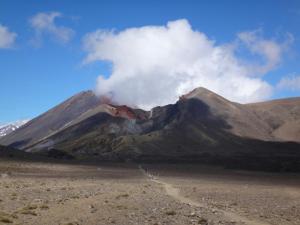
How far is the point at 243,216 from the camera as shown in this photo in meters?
28.9

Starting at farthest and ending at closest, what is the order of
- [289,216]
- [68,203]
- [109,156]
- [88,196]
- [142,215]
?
[109,156], [88,196], [68,203], [289,216], [142,215]

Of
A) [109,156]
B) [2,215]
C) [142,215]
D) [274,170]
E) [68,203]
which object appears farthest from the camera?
[109,156]

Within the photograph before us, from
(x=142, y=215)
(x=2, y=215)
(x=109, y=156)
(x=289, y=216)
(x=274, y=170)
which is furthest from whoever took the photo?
(x=109, y=156)

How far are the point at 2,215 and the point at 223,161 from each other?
149514mm

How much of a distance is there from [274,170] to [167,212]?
111335 mm

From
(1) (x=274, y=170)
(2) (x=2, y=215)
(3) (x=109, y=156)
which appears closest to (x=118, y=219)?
(2) (x=2, y=215)

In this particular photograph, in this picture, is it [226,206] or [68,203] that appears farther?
[226,206]

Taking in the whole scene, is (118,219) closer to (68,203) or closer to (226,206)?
(68,203)

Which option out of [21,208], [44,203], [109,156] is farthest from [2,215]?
[109,156]

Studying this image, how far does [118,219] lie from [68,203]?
24.5ft

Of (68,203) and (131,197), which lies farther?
(131,197)

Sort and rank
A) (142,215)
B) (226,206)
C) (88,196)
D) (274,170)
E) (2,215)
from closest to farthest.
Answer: (2,215) < (142,215) < (226,206) < (88,196) < (274,170)

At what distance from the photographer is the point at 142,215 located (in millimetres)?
27578

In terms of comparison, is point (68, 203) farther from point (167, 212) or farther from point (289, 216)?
point (289, 216)
